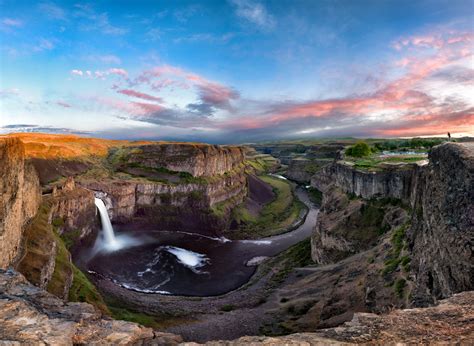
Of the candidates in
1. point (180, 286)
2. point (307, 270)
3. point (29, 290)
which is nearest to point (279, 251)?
point (307, 270)

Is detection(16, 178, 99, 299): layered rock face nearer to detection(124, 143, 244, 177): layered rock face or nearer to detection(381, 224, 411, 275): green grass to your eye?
detection(124, 143, 244, 177): layered rock face

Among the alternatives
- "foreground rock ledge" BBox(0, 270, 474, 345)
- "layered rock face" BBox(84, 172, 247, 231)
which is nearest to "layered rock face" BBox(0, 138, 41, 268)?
"foreground rock ledge" BBox(0, 270, 474, 345)

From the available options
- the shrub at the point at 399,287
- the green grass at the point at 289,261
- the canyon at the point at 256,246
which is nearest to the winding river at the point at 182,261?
the canyon at the point at 256,246

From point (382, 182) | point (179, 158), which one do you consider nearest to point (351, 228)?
point (382, 182)

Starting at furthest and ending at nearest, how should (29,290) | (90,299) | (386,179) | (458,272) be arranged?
(386,179) < (90,299) < (458,272) < (29,290)

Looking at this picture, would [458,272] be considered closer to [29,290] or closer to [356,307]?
[356,307]

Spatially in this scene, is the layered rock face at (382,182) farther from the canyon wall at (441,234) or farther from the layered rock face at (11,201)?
the layered rock face at (11,201)
